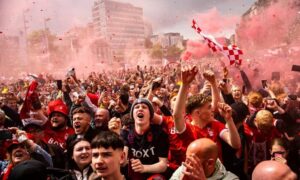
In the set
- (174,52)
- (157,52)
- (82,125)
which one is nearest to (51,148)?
(82,125)

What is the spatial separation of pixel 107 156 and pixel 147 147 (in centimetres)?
79

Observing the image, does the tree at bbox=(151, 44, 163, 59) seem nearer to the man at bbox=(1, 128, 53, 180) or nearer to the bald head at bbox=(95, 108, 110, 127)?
the bald head at bbox=(95, 108, 110, 127)

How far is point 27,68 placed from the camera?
3716cm

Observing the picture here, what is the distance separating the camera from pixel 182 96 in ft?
10.5

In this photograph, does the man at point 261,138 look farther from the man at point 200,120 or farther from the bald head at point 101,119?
the bald head at point 101,119

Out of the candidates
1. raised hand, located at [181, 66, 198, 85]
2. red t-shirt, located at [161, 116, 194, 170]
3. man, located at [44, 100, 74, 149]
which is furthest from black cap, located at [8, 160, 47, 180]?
man, located at [44, 100, 74, 149]

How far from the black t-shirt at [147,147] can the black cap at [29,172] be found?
3.71 ft

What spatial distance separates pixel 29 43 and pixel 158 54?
29993mm

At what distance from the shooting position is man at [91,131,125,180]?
2.72 meters

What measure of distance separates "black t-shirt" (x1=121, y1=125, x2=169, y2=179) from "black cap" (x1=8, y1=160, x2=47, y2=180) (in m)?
1.13

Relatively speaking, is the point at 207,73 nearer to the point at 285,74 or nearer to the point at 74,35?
the point at 285,74

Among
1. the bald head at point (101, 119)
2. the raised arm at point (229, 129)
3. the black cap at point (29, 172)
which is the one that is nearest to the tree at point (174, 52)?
the bald head at point (101, 119)

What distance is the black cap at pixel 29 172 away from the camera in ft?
8.03

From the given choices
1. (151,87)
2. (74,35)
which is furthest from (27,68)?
(151,87)
